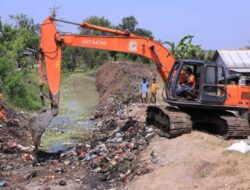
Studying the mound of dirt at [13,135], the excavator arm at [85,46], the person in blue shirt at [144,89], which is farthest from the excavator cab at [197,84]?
the person in blue shirt at [144,89]

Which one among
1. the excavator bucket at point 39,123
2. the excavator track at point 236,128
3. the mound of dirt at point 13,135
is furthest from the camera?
the mound of dirt at point 13,135

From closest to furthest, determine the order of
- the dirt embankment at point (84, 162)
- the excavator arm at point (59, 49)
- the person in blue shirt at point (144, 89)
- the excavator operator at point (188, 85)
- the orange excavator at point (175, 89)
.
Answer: the dirt embankment at point (84, 162) < the excavator arm at point (59, 49) < the orange excavator at point (175, 89) < the excavator operator at point (188, 85) < the person in blue shirt at point (144, 89)

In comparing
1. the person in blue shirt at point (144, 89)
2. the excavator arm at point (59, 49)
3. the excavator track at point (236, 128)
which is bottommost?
the excavator track at point (236, 128)

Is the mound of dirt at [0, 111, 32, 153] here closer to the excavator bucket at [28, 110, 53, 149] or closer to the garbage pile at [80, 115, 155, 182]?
the garbage pile at [80, 115, 155, 182]

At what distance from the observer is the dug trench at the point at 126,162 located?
1009cm

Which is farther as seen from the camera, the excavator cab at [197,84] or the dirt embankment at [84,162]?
the excavator cab at [197,84]

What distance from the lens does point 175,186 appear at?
9.88m

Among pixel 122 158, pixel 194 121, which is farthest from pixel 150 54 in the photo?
pixel 122 158

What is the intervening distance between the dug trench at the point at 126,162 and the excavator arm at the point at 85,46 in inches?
71.8

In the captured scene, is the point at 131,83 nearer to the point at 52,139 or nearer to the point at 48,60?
the point at 52,139

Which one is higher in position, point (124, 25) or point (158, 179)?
point (124, 25)

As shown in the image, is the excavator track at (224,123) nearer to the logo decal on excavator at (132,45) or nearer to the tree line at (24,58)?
the logo decal on excavator at (132,45)

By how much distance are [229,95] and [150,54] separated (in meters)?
2.72

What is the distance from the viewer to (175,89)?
13.6 m
